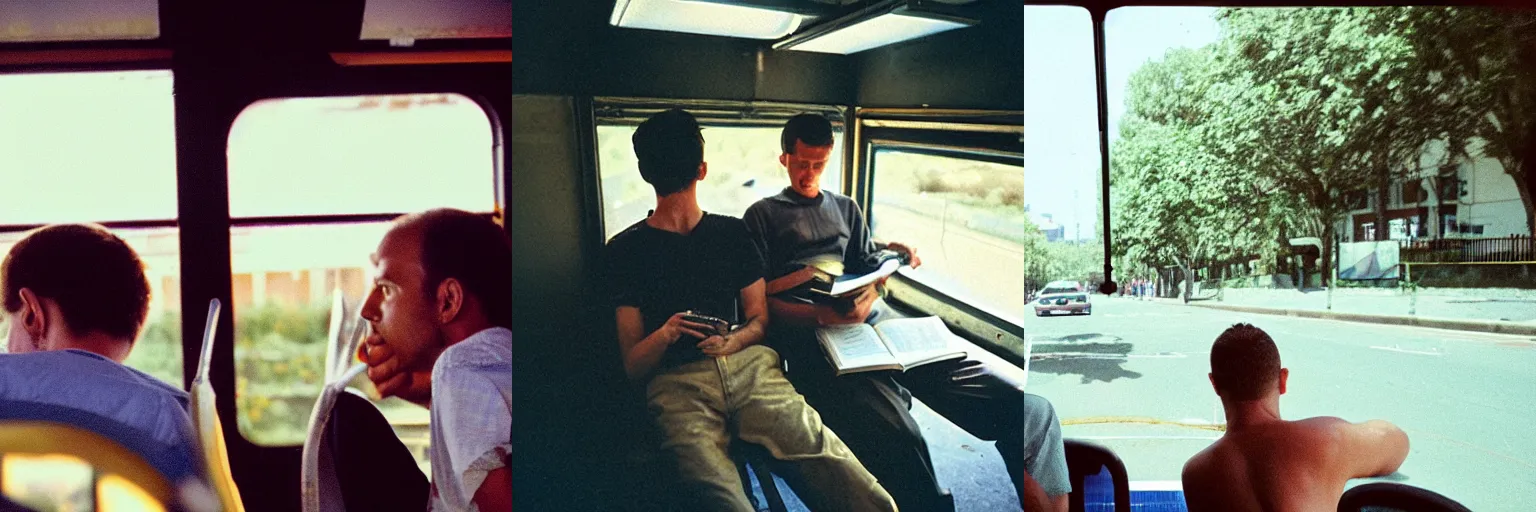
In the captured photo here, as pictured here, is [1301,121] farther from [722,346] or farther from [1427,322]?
[722,346]

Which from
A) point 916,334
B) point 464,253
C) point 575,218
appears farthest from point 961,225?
point 464,253

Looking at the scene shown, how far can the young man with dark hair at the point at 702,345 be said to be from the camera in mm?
2330

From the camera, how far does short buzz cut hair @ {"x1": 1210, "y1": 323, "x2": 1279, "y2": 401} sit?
9.95 feet

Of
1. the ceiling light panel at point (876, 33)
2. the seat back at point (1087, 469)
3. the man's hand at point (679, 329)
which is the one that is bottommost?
the seat back at point (1087, 469)

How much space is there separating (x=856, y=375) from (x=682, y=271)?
2.00 ft

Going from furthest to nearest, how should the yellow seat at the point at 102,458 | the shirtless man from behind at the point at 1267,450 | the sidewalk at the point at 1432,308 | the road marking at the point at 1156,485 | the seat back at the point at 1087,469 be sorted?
the sidewalk at the point at 1432,308
the road marking at the point at 1156,485
the seat back at the point at 1087,469
the shirtless man from behind at the point at 1267,450
the yellow seat at the point at 102,458

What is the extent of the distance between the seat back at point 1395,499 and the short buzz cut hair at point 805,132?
221 centimetres

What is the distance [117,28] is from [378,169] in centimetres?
85

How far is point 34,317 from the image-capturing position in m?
2.30

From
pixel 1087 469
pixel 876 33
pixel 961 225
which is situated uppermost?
pixel 876 33

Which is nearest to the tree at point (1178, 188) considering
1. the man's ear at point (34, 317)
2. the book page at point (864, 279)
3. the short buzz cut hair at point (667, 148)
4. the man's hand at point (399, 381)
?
the book page at point (864, 279)

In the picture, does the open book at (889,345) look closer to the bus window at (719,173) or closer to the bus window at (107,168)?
the bus window at (719,173)

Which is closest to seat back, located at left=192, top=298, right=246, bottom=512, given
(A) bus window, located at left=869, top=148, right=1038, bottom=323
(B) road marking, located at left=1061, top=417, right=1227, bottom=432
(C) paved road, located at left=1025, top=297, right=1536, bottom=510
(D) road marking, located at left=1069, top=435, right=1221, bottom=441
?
(A) bus window, located at left=869, top=148, right=1038, bottom=323

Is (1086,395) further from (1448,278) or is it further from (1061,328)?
(1448,278)
